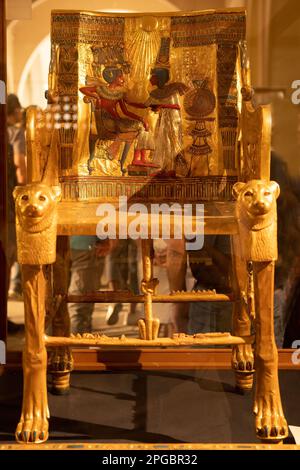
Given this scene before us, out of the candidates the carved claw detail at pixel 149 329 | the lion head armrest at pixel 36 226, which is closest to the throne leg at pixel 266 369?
the carved claw detail at pixel 149 329

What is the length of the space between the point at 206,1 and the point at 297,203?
0.77 m

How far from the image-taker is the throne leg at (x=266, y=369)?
5.40ft

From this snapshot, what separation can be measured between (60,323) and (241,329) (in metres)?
0.61

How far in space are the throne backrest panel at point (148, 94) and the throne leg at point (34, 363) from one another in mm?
519

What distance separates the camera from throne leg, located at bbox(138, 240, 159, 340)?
1.77 m

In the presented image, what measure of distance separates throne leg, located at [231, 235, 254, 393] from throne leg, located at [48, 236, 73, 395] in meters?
0.57

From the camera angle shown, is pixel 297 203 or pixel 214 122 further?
pixel 297 203

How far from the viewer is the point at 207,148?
2119 mm

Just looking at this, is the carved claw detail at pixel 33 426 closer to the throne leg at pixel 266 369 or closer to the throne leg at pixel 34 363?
the throne leg at pixel 34 363

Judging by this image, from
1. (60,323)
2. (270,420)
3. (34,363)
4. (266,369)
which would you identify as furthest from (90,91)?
(270,420)
